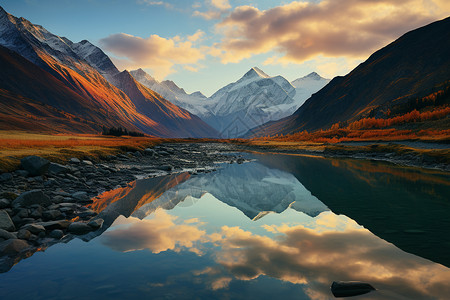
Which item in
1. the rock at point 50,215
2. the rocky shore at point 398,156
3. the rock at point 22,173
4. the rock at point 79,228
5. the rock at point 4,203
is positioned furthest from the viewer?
the rocky shore at point 398,156

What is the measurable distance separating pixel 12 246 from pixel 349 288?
12.0 metres

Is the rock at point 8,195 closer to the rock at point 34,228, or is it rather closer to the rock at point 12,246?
the rock at point 34,228

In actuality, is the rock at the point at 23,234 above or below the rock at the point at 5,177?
below

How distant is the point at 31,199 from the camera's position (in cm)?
1439

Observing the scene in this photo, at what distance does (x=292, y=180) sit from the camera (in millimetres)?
33469

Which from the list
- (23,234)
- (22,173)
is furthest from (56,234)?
(22,173)

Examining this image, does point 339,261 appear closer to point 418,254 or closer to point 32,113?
point 418,254

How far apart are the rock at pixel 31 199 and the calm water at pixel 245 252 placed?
2.92 meters

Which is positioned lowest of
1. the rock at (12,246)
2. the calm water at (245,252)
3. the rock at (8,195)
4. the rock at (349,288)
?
the calm water at (245,252)

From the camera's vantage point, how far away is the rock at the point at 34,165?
20.4 metres

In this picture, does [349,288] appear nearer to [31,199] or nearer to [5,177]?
[31,199]

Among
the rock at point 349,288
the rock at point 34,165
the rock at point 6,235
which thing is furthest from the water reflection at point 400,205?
the rock at point 34,165

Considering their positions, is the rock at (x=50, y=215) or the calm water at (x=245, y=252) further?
the rock at (x=50, y=215)

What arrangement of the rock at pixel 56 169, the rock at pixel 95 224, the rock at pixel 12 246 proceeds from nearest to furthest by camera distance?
the rock at pixel 12 246 < the rock at pixel 95 224 < the rock at pixel 56 169
